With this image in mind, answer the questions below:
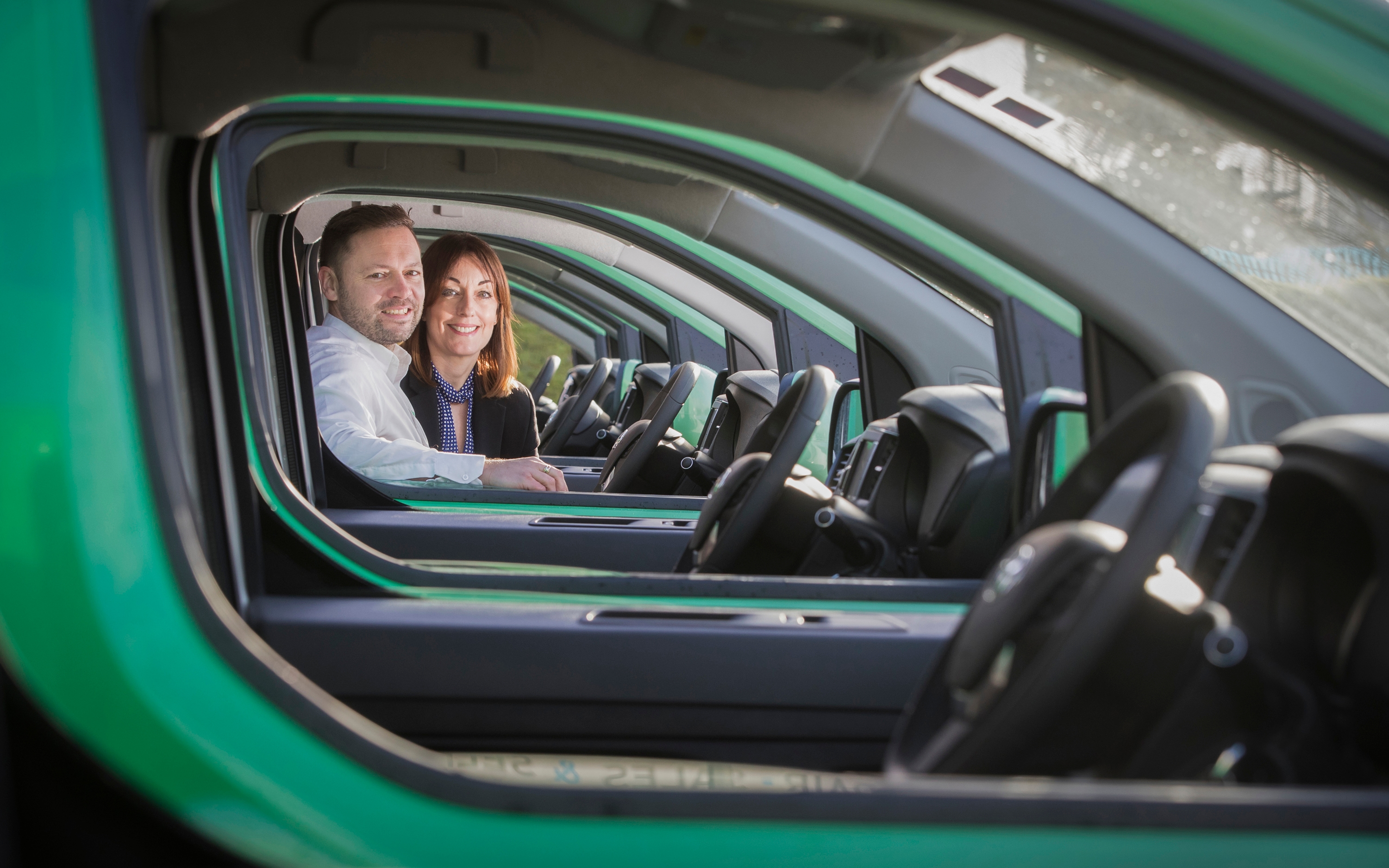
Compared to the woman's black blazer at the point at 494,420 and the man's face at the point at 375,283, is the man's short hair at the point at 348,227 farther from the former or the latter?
the woman's black blazer at the point at 494,420

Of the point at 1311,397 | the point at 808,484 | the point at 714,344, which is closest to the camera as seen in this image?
the point at 1311,397

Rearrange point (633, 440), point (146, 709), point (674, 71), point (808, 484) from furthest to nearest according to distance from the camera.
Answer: point (633, 440) → point (808, 484) → point (674, 71) → point (146, 709)

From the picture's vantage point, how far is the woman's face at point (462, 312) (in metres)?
3.60

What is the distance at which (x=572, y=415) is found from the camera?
5957 mm

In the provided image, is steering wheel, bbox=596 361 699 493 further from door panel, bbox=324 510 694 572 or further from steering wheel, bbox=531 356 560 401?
steering wheel, bbox=531 356 560 401

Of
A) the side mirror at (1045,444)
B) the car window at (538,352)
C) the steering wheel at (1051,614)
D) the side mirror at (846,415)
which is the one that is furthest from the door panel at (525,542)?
the car window at (538,352)

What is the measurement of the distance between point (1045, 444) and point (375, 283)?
2.12m

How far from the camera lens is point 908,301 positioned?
2.50m

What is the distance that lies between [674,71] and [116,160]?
0.76 meters

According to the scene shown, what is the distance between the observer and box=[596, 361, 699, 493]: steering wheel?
3.20 meters

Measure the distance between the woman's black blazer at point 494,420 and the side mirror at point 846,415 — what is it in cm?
133

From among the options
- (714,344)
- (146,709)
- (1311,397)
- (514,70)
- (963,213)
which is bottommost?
(714,344)

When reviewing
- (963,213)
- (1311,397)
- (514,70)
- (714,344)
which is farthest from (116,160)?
(714,344)

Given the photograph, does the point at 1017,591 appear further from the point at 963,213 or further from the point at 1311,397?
the point at 963,213
